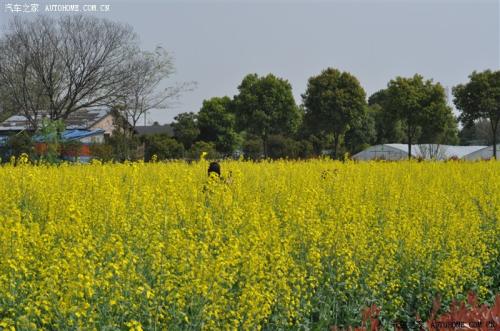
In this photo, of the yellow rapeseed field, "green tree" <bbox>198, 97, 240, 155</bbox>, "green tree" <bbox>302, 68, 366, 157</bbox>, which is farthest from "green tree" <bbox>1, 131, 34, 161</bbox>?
"green tree" <bbox>198, 97, 240, 155</bbox>

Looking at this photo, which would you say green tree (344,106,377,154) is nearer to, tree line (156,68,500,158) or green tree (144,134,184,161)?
tree line (156,68,500,158)

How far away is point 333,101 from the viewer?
30.5 meters

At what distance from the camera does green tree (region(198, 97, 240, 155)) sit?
46281mm

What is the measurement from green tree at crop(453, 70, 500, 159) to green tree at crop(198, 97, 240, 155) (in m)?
19.4

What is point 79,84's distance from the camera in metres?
30.3

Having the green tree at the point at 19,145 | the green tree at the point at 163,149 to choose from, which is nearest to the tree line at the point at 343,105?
the green tree at the point at 163,149

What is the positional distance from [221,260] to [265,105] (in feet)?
96.7

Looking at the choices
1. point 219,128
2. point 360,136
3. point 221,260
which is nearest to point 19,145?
point 221,260

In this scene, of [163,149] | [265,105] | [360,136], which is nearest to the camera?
[163,149]

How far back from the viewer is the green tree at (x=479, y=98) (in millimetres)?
29812

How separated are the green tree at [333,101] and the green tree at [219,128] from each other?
1524 centimetres

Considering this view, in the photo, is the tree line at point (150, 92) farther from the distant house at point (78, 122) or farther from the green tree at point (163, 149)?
the distant house at point (78, 122)

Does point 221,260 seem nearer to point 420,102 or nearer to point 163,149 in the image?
point 163,149

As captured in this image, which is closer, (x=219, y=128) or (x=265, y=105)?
(x=265, y=105)
